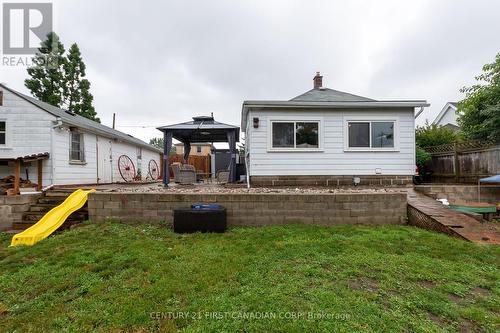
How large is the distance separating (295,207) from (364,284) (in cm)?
266

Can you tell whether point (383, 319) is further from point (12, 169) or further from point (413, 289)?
point (12, 169)

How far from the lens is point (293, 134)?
8266 millimetres

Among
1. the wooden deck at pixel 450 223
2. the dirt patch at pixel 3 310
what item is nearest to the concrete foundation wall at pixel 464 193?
the wooden deck at pixel 450 223

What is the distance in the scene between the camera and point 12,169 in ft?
25.7

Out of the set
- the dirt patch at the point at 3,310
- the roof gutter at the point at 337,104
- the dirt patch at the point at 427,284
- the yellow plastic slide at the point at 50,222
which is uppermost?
the roof gutter at the point at 337,104

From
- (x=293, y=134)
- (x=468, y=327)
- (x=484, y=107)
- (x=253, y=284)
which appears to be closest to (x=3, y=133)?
(x=293, y=134)

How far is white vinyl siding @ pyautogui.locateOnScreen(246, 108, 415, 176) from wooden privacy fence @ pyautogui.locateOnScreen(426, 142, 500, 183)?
7.04 feet

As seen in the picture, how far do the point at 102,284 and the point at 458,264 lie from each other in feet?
14.9

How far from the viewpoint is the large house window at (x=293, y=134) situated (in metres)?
8.25

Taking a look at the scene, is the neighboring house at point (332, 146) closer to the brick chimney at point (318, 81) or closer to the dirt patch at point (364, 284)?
the brick chimney at point (318, 81)

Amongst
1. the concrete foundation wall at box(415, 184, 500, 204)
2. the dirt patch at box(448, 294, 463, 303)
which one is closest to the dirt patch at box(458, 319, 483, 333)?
the dirt patch at box(448, 294, 463, 303)

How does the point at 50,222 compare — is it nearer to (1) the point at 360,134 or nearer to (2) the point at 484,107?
(1) the point at 360,134

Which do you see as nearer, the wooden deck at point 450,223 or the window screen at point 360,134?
the wooden deck at point 450,223

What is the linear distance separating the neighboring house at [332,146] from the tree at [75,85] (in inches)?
663
